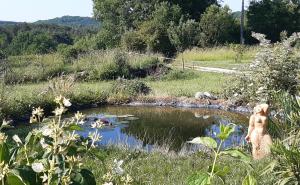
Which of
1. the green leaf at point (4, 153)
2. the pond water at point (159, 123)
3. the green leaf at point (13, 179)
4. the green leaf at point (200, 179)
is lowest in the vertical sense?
the pond water at point (159, 123)

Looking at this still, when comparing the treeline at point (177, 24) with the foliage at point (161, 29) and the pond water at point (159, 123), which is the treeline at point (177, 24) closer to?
the foliage at point (161, 29)

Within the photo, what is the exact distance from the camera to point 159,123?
481 inches

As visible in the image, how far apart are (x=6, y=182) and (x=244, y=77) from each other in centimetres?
1091

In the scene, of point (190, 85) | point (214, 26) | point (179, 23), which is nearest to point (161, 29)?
point (179, 23)

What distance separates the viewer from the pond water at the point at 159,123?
33.6 feet

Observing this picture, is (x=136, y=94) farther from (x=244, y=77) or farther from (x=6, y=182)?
(x=6, y=182)

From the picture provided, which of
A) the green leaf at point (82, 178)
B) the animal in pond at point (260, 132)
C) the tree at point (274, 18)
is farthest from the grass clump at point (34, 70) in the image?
the tree at point (274, 18)

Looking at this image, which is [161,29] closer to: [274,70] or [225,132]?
[274,70]

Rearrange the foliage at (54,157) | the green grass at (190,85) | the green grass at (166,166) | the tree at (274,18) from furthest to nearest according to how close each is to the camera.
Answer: the tree at (274,18), the green grass at (190,85), the green grass at (166,166), the foliage at (54,157)

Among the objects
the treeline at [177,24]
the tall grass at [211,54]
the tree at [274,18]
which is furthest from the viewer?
the tree at [274,18]

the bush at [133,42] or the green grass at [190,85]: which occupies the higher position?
the bush at [133,42]

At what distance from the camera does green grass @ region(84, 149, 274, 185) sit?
459 cm

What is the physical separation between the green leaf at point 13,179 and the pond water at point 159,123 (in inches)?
316

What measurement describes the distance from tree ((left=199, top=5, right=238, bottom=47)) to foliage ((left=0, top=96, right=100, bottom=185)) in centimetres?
2936
